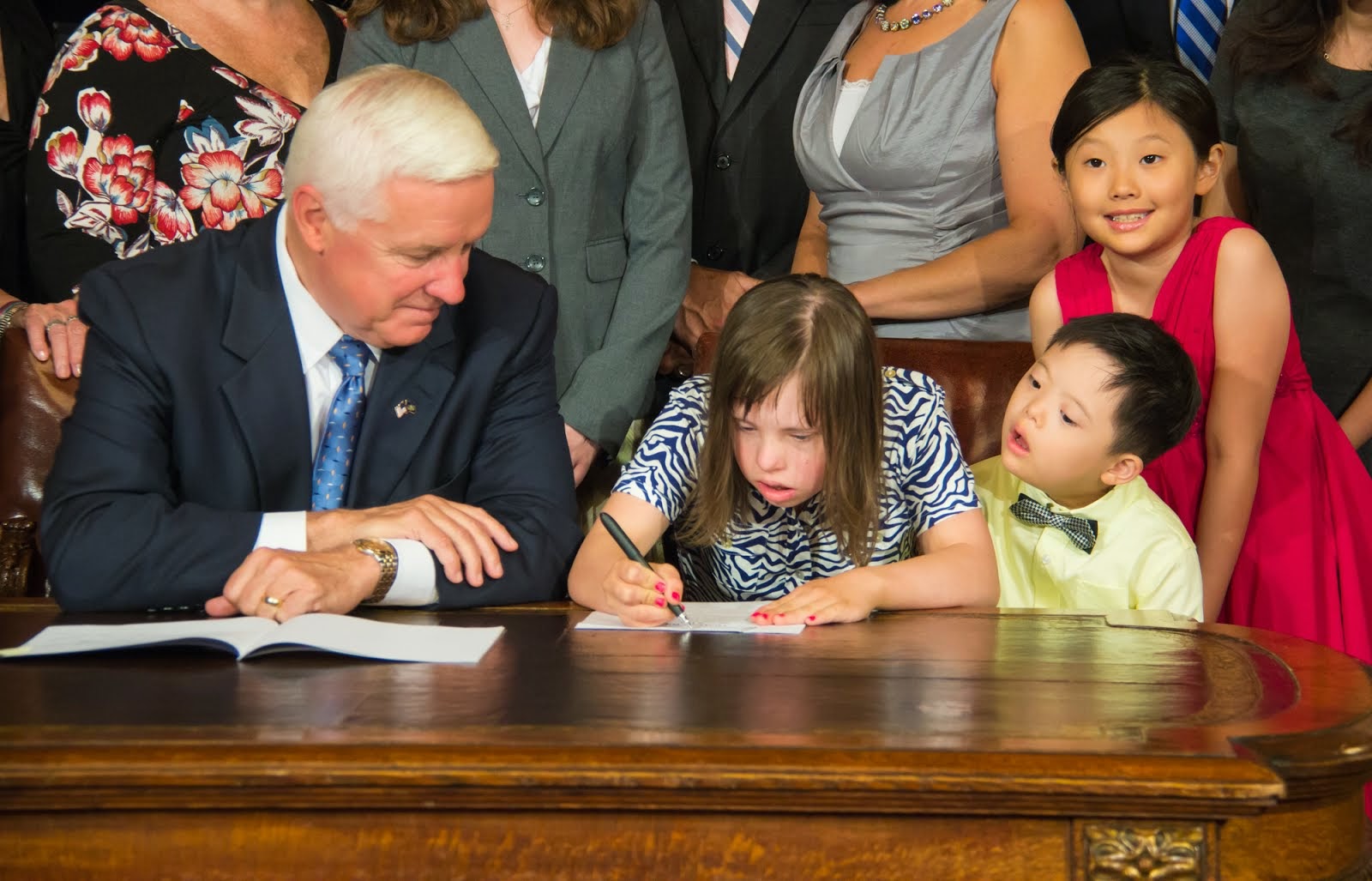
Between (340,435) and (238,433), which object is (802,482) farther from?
(238,433)

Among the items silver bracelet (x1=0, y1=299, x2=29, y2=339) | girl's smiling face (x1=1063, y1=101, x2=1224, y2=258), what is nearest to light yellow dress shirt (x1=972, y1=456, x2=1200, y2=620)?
girl's smiling face (x1=1063, y1=101, x2=1224, y2=258)

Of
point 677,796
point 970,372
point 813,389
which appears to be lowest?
point 677,796

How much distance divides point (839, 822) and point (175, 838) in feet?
2.08

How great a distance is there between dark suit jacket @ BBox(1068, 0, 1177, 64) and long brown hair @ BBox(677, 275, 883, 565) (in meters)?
1.42

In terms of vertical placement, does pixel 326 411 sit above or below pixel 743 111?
below

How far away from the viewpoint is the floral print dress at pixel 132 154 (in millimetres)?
3021

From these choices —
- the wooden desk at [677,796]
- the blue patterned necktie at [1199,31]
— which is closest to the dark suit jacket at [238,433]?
the wooden desk at [677,796]

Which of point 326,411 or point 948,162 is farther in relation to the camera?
point 948,162

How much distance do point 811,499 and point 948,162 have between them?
0.97 m

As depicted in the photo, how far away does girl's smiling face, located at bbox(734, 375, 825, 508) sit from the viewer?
2.41 m

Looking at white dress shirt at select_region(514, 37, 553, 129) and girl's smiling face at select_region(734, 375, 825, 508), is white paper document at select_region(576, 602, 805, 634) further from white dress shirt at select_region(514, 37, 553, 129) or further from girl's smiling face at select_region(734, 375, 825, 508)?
white dress shirt at select_region(514, 37, 553, 129)

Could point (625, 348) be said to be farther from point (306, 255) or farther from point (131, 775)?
point (131, 775)

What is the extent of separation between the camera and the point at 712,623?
6.95 ft

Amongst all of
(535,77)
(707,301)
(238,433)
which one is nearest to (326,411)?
(238,433)
